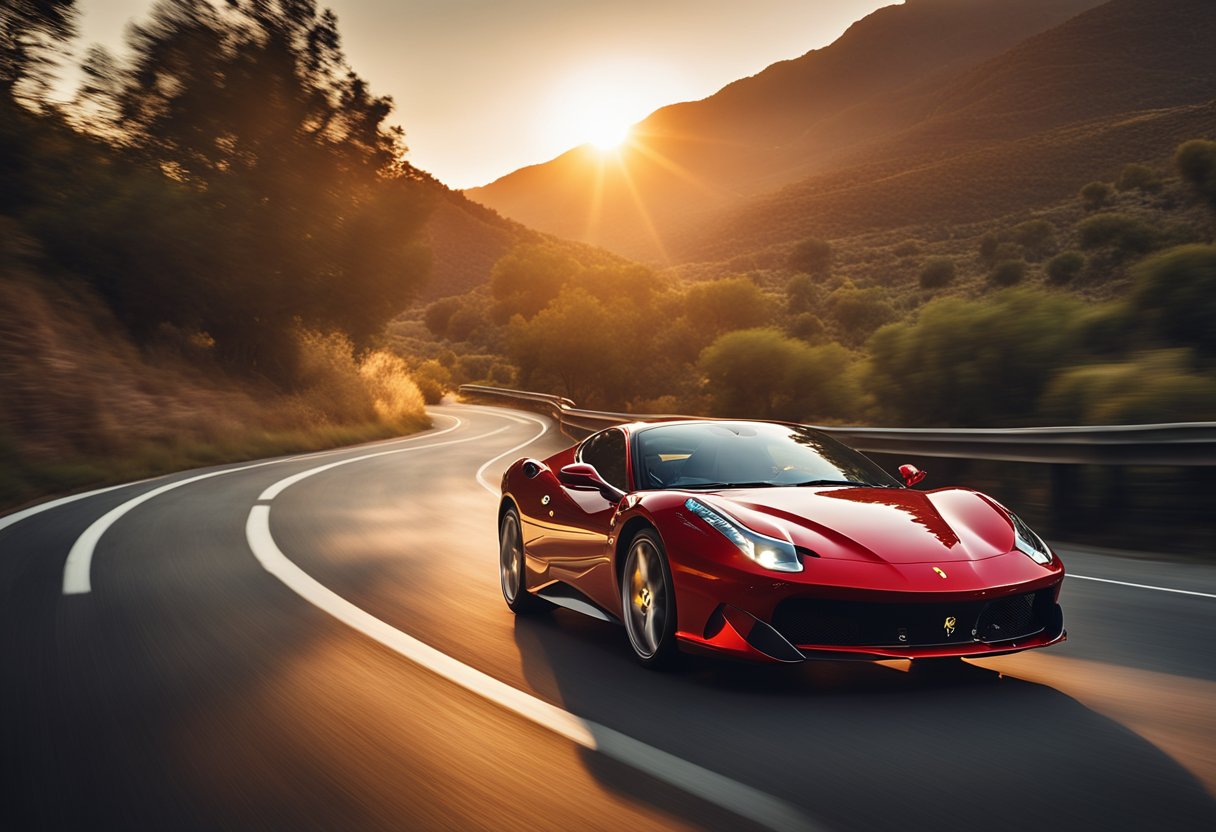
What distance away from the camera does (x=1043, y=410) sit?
1366cm

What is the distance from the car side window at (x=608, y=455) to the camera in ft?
20.7

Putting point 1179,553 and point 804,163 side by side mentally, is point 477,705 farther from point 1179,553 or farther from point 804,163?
point 804,163

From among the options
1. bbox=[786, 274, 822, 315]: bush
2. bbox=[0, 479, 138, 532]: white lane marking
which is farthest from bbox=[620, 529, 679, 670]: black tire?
bbox=[786, 274, 822, 315]: bush

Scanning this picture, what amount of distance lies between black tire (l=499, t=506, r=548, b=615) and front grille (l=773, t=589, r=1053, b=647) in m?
2.49

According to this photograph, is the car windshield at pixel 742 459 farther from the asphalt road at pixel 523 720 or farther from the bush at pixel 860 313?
the bush at pixel 860 313

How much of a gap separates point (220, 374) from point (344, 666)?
83.1 ft

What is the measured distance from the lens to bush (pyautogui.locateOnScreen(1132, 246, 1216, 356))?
1394 cm

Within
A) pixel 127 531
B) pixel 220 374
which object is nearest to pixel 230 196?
pixel 220 374

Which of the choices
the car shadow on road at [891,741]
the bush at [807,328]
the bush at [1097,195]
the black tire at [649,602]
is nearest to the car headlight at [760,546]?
the black tire at [649,602]

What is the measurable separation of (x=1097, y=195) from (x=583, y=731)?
7113cm

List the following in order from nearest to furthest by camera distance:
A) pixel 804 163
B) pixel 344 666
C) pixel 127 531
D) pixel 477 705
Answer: pixel 477 705
pixel 344 666
pixel 127 531
pixel 804 163

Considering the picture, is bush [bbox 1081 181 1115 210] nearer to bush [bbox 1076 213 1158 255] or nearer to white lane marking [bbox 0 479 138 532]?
bush [bbox 1076 213 1158 255]

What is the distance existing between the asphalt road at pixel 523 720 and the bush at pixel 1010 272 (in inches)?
2190

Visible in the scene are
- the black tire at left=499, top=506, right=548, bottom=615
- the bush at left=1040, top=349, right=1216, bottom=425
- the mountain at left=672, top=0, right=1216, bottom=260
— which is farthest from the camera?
the mountain at left=672, top=0, right=1216, bottom=260
